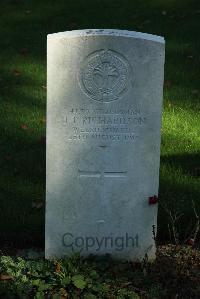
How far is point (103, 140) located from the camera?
4.17m

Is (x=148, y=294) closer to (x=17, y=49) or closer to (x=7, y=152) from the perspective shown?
(x=7, y=152)

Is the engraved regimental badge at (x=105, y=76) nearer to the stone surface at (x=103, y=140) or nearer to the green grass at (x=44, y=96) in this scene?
the stone surface at (x=103, y=140)

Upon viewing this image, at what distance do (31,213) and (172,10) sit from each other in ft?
23.3

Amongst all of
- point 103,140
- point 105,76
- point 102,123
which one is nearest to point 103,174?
point 103,140

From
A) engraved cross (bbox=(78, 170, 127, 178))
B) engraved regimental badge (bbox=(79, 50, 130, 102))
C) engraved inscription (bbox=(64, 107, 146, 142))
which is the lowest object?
engraved cross (bbox=(78, 170, 127, 178))

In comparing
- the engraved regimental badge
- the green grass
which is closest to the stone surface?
the engraved regimental badge

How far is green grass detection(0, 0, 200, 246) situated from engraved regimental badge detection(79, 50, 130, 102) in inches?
46.1

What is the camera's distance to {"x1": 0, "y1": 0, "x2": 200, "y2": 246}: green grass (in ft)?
16.9

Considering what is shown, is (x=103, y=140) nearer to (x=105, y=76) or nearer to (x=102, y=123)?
(x=102, y=123)

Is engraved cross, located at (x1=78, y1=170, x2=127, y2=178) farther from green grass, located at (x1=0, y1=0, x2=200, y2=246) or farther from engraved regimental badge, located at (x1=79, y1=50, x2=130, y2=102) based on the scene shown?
green grass, located at (x1=0, y1=0, x2=200, y2=246)

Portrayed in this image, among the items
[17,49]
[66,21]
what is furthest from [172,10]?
[17,49]

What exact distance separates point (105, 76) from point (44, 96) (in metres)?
3.69

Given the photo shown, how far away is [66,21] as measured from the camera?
36.2 feet

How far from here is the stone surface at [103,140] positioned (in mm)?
4039
